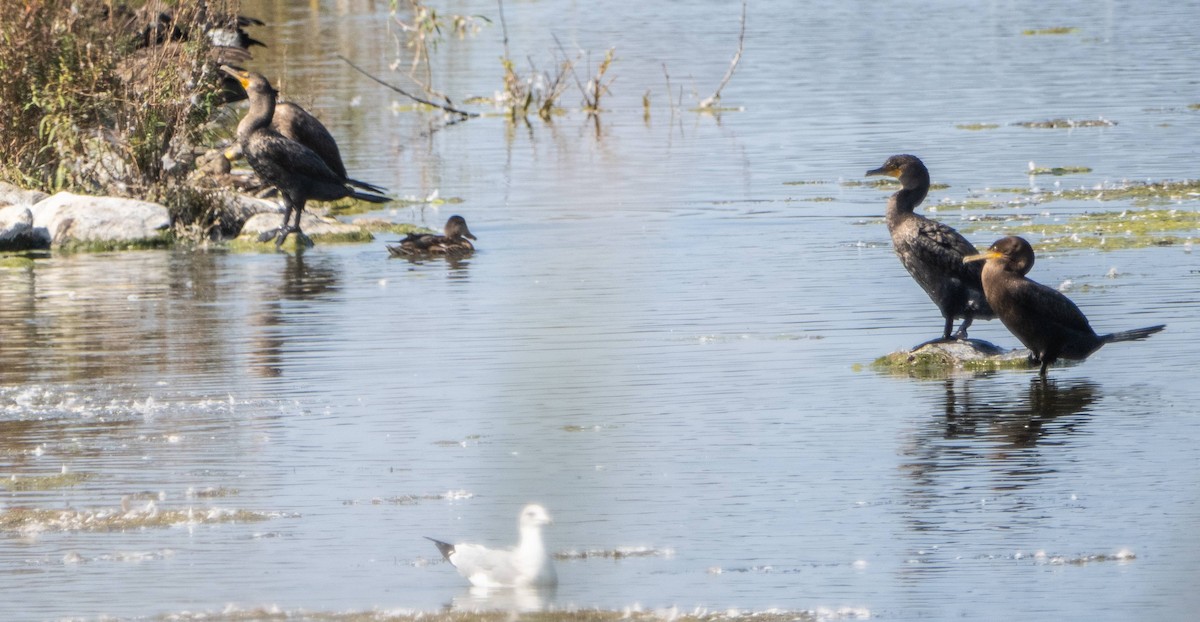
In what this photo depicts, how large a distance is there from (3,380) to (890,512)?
18.2 feet

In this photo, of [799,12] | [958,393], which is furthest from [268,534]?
[799,12]

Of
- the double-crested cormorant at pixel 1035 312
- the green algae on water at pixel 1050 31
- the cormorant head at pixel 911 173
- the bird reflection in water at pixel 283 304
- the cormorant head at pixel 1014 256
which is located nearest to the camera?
the double-crested cormorant at pixel 1035 312

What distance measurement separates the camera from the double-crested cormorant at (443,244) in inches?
646

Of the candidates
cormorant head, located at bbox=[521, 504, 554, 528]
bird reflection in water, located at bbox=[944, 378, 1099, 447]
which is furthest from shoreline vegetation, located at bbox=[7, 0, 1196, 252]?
cormorant head, located at bbox=[521, 504, 554, 528]

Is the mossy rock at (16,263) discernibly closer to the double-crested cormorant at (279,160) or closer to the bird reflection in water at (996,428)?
the double-crested cormorant at (279,160)

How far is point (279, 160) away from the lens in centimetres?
1719

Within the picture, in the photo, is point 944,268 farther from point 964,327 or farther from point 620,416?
point 620,416

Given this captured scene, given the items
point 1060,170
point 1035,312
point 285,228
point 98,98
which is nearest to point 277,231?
point 285,228

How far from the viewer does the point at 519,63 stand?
3812 cm

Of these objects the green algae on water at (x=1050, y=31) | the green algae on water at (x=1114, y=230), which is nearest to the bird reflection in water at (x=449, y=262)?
the green algae on water at (x=1114, y=230)

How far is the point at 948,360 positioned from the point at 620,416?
2.17 metres

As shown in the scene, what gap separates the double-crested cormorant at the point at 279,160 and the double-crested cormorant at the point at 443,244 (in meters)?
1.29

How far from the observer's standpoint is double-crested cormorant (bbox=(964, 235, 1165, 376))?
10.6m

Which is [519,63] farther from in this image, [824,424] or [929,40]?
[824,424]
